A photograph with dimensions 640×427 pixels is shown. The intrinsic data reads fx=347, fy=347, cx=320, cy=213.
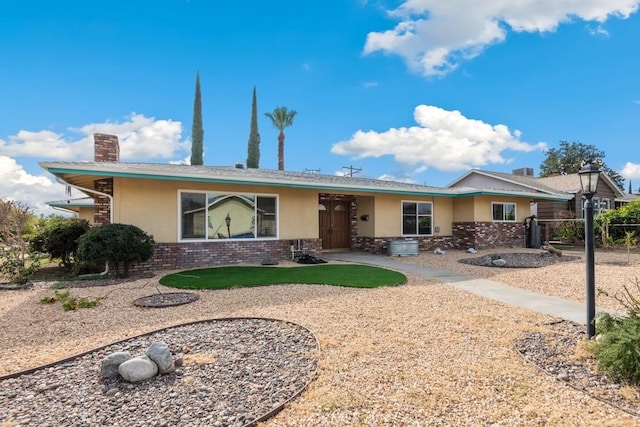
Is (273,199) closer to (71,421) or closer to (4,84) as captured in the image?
(4,84)

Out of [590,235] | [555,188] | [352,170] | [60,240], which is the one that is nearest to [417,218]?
[352,170]

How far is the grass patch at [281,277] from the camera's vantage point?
794cm

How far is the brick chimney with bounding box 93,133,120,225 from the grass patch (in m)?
3.07

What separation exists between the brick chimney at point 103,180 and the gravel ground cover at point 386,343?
279cm

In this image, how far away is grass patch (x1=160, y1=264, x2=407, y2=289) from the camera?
7941mm

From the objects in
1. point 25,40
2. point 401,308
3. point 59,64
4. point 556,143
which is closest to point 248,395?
point 401,308

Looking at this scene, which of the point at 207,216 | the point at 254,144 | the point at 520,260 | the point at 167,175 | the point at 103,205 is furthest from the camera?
the point at 254,144

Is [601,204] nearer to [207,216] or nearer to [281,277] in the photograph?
[281,277]

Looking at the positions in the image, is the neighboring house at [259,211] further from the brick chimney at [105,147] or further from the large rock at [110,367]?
the large rock at [110,367]

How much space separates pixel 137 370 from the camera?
331cm

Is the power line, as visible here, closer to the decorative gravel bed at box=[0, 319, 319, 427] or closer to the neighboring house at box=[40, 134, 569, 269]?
the neighboring house at box=[40, 134, 569, 269]

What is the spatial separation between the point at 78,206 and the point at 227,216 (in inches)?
515

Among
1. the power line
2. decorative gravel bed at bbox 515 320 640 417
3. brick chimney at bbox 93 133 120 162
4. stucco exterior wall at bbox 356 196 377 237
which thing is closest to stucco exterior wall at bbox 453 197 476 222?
stucco exterior wall at bbox 356 196 377 237

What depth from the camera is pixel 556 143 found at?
139 feet
